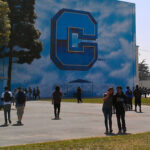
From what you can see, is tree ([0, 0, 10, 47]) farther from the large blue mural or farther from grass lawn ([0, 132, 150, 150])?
grass lawn ([0, 132, 150, 150])

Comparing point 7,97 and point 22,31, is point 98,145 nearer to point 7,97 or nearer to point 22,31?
point 7,97

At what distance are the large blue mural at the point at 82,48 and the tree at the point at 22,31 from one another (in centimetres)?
604

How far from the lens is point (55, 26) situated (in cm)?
5034

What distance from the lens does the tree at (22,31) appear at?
39.9m

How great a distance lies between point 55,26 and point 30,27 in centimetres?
1007

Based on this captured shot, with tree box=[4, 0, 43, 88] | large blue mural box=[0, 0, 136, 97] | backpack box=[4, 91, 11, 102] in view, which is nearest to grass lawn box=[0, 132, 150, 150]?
backpack box=[4, 91, 11, 102]

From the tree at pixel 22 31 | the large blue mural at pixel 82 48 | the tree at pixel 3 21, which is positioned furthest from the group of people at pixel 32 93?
the tree at pixel 3 21

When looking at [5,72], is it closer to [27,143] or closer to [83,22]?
[83,22]

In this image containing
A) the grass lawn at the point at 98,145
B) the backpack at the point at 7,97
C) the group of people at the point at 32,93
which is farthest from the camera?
the group of people at the point at 32,93

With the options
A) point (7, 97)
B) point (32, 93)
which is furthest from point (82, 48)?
point (7, 97)

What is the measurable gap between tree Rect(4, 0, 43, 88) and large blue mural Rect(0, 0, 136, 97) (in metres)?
6.04

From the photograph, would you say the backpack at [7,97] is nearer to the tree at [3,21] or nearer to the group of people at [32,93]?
the tree at [3,21]

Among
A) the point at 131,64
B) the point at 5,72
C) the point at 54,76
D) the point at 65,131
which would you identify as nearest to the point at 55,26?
the point at 54,76

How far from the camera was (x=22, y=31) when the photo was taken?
40.0 metres
